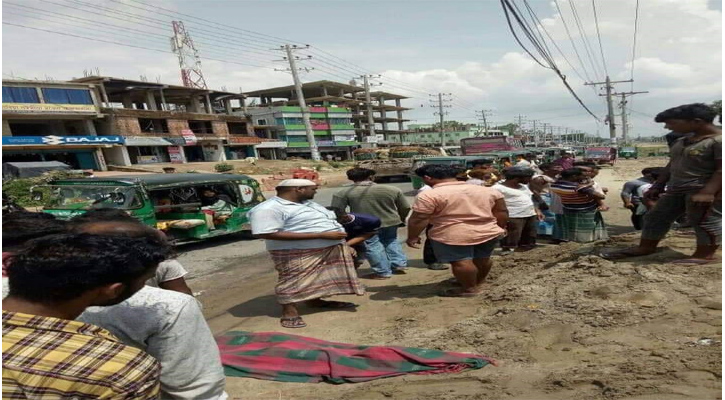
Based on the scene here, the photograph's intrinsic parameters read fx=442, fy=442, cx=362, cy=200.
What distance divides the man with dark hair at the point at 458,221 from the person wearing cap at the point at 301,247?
77 cm

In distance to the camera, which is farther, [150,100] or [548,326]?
[150,100]

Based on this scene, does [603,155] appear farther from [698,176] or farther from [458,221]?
[458,221]

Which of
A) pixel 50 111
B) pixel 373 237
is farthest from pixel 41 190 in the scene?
pixel 50 111

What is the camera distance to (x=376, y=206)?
17.4 ft

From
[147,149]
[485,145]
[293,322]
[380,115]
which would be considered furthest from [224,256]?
[380,115]

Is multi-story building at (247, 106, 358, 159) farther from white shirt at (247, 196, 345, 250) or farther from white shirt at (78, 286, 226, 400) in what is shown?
white shirt at (78, 286, 226, 400)

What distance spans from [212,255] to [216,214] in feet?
3.47

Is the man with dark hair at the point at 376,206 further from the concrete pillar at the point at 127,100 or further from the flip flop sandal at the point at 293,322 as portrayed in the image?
the concrete pillar at the point at 127,100

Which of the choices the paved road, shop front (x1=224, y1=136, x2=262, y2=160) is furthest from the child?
shop front (x1=224, y1=136, x2=262, y2=160)

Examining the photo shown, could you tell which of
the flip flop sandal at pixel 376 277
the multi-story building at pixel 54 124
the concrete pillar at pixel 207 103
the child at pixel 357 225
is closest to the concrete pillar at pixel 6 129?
the multi-story building at pixel 54 124

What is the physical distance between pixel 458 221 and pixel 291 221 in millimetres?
1559

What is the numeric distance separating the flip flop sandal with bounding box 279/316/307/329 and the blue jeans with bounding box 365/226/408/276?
5.03 feet

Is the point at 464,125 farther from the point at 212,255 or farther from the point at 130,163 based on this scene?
the point at 212,255

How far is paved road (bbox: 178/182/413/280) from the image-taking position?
6844mm
